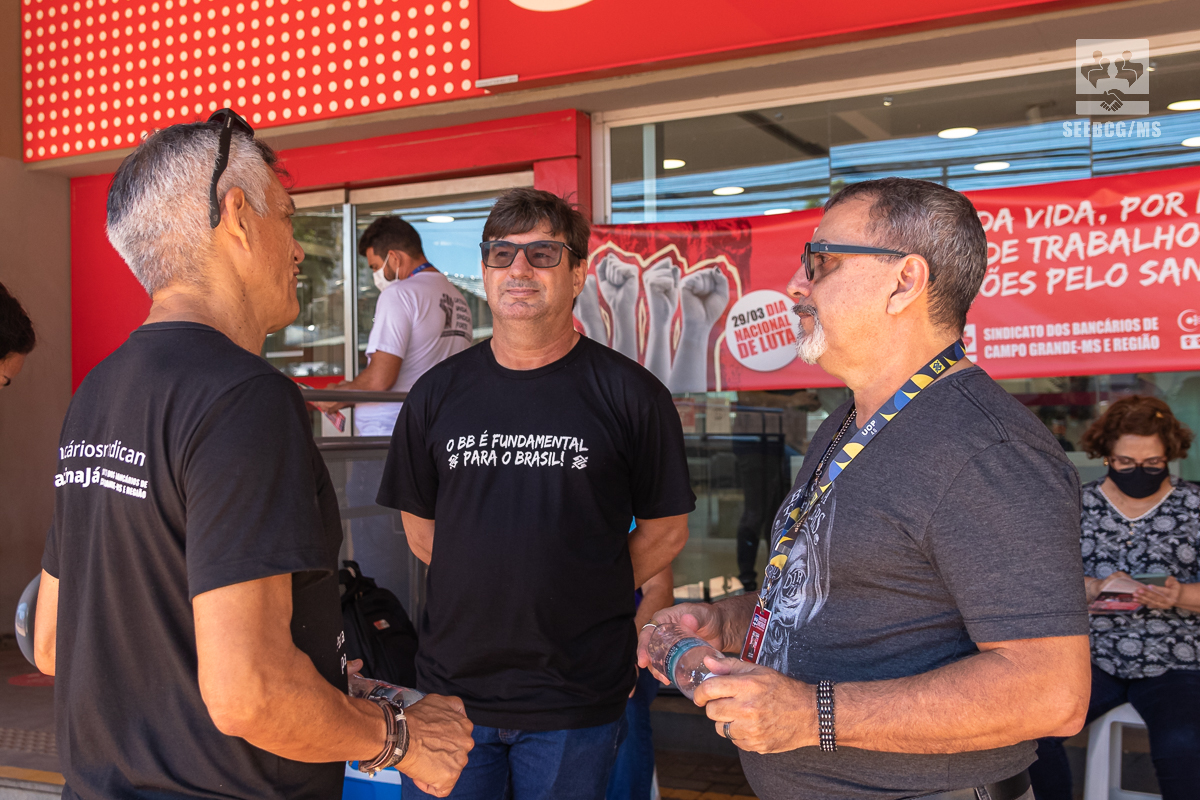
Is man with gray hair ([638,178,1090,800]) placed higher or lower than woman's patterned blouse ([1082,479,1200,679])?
higher

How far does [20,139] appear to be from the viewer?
639cm

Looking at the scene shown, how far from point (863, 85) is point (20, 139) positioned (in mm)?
5378

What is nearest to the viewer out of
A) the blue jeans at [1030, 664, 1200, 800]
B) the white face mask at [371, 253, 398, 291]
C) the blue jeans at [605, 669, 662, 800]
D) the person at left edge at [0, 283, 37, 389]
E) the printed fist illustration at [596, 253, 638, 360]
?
the person at left edge at [0, 283, 37, 389]

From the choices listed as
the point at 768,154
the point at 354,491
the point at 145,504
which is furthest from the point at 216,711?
the point at 768,154

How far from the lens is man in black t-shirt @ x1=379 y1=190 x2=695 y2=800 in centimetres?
230

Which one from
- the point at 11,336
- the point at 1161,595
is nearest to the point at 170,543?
the point at 11,336

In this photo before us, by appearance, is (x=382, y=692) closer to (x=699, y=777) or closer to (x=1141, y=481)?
(x=699, y=777)

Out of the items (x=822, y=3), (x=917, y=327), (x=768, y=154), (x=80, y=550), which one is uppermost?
(x=822, y=3)

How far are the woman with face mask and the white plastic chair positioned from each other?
41mm

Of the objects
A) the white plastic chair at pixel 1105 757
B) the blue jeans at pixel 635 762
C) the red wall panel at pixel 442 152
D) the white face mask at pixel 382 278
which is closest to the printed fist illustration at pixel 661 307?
the red wall panel at pixel 442 152

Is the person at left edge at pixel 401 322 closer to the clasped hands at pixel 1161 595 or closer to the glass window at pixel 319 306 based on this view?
the glass window at pixel 319 306

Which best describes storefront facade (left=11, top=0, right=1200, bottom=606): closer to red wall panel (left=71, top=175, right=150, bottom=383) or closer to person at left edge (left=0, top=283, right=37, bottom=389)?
red wall panel (left=71, top=175, right=150, bottom=383)

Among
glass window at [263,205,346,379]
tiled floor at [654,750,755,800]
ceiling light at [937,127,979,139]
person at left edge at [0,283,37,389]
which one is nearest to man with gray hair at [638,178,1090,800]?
person at left edge at [0,283,37,389]

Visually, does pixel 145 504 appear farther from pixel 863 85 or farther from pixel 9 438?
pixel 9 438
